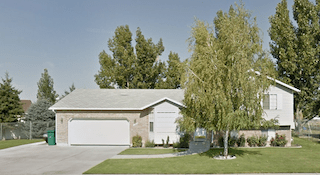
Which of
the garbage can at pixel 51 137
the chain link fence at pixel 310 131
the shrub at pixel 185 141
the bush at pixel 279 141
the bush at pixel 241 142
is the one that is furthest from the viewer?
the chain link fence at pixel 310 131

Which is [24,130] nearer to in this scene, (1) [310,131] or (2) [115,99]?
(2) [115,99]

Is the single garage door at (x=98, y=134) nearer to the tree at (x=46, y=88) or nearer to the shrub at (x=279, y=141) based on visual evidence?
the shrub at (x=279, y=141)

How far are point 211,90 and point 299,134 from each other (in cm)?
2066

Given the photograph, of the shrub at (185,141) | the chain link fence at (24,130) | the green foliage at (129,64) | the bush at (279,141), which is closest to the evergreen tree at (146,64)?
the green foliage at (129,64)

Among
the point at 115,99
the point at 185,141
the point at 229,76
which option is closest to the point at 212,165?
the point at 229,76

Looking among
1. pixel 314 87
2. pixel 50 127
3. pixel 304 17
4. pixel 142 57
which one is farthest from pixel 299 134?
pixel 50 127

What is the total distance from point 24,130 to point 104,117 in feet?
39.4

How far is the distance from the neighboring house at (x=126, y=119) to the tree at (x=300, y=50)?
32.5 ft

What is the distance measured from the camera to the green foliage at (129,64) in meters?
38.8

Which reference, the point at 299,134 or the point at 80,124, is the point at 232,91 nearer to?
the point at 80,124

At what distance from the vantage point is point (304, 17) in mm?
30453

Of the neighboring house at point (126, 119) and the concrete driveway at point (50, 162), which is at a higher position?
the neighboring house at point (126, 119)

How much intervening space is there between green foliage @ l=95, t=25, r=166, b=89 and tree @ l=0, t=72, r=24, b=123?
1166cm

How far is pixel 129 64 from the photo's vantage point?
38.5 m
